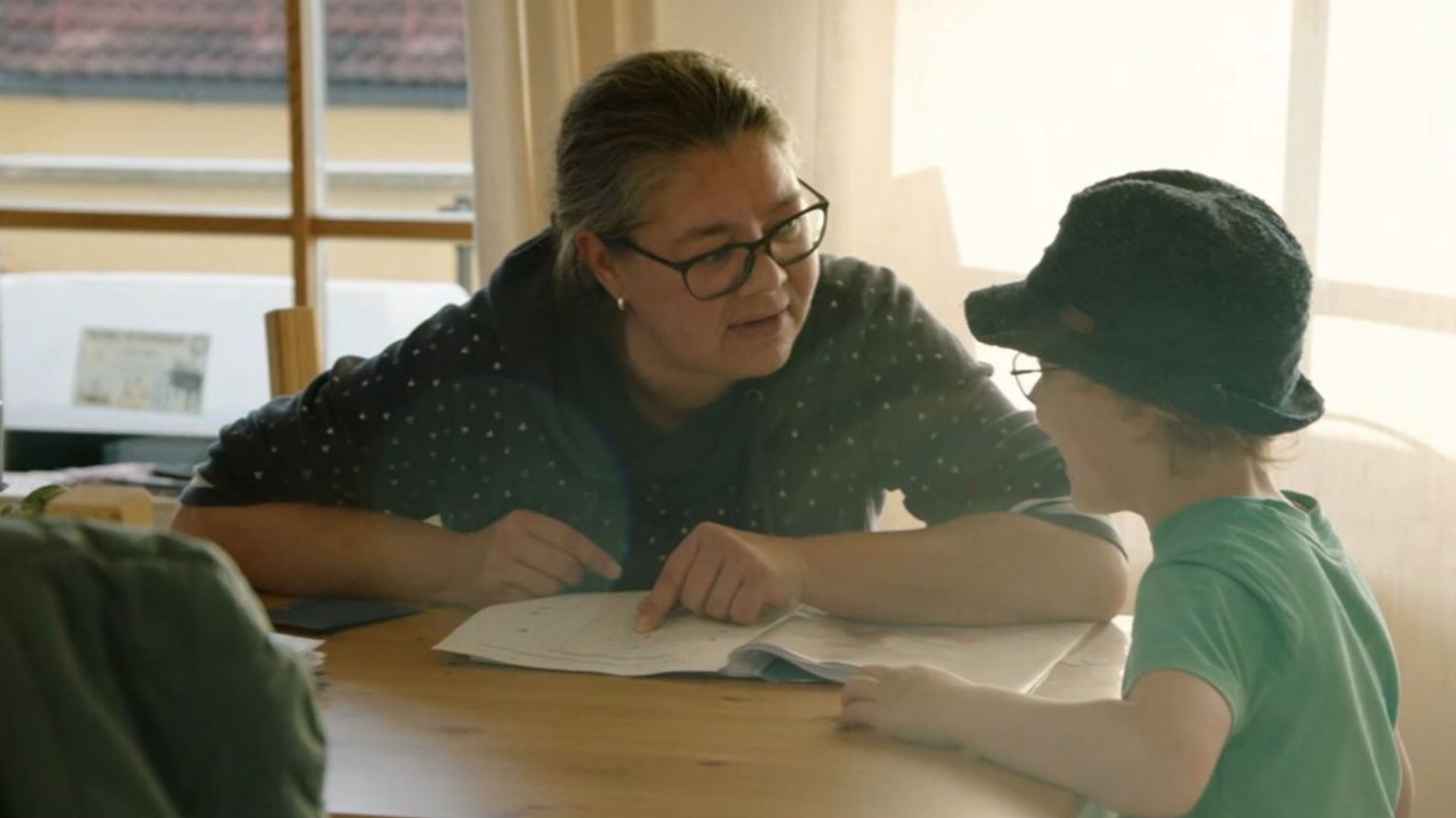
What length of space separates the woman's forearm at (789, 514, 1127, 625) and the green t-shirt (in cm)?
35

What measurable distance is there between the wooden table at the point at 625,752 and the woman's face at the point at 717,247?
0.42 meters

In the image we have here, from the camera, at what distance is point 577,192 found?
5.69ft

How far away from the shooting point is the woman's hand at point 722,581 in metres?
1.45

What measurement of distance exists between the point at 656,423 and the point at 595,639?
0.43 meters

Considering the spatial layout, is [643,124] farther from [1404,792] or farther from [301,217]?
[301,217]

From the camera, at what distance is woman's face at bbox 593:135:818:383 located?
1.62 m

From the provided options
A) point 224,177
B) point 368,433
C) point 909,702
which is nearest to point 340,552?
point 368,433

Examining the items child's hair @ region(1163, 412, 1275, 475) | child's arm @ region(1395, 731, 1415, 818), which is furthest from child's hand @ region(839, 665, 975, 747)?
child's arm @ region(1395, 731, 1415, 818)

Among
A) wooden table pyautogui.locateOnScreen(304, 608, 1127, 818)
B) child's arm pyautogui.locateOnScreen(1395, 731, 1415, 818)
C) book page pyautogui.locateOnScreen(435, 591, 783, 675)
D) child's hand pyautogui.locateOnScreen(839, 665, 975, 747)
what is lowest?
child's arm pyautogui.locateOnScreen(1395, 731, 1415, 818)

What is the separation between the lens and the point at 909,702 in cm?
116

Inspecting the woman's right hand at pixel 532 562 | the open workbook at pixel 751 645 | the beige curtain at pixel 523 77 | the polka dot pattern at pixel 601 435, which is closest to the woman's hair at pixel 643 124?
the polka dot pattern at pixel 601 435

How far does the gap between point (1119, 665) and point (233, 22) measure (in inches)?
87.1

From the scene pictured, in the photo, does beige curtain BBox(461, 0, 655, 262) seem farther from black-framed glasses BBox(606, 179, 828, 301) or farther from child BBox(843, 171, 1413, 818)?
child BBox(843, 171, 1413, 818)

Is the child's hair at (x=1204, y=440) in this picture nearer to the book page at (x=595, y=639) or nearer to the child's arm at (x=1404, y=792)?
the child's arm at (x=1404, y=792)
